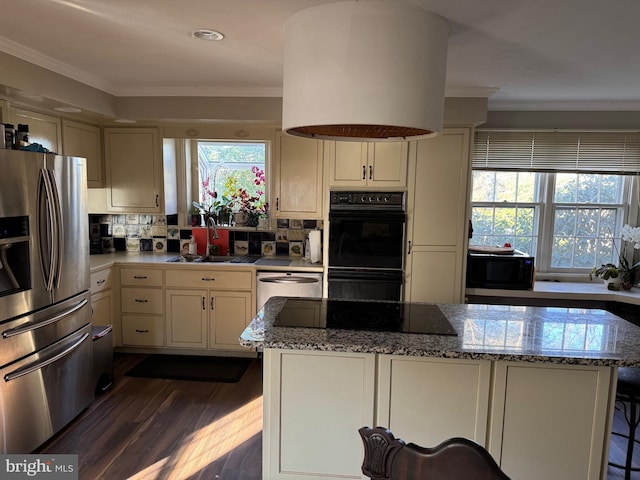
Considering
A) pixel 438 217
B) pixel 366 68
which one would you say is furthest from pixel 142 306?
pixel 366 68

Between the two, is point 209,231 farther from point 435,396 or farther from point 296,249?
point 435,396

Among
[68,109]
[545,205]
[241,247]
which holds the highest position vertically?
[68,109]

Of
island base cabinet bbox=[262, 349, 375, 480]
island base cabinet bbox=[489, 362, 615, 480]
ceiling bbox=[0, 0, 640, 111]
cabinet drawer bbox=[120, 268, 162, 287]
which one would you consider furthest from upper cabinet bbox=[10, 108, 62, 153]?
island base cabinet bbox=[489, 362, 615, 480]

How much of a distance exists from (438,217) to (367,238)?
1.92ft

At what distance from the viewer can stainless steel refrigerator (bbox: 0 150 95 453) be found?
2.21m

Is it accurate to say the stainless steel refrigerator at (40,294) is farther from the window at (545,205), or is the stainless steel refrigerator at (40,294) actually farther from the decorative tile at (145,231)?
the window at (545,205)

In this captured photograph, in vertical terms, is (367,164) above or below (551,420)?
above

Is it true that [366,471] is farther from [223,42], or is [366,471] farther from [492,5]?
[223,42]

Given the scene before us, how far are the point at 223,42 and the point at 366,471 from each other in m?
2.18

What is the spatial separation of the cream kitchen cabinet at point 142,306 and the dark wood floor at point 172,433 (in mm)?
488

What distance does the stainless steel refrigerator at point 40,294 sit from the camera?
2.21 meters

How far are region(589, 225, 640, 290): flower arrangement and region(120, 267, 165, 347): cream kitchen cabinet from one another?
3789mm

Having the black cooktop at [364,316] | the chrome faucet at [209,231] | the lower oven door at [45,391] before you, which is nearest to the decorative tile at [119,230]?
the chrome faucet at [209,231]

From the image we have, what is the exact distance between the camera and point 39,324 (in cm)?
238
